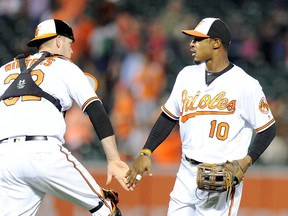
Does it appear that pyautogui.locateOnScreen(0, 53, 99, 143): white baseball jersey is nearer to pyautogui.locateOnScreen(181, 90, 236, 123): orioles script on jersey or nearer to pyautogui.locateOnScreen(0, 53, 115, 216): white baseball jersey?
pyautogui.locateOnScreen(0, 53, 115, 216): white baseball jersey

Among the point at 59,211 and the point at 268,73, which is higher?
the point at 268,73

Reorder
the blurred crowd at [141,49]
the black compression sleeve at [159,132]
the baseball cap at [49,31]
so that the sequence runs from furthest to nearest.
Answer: the blurred crowd at [141,49]
the black compression sleeve at [159,132]
the baseball cap at [49,31]

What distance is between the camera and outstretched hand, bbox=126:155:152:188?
5.91 m

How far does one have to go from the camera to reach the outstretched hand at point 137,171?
5909 mm

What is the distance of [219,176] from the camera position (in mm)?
5691

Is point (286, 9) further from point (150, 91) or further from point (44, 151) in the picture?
point (44, 151)

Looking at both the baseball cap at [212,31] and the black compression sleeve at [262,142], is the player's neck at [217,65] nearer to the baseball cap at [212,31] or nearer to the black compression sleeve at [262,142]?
Answer: the baseball cap at [212,31]

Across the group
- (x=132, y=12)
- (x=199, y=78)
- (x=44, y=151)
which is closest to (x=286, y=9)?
(x=132, y=12)

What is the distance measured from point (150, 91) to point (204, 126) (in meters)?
5.62

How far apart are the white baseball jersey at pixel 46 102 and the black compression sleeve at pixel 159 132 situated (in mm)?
642

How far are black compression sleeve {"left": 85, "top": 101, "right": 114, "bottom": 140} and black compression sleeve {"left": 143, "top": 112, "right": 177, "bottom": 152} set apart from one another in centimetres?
50

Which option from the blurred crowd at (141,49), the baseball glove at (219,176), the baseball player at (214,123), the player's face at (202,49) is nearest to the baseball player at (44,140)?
the baseball player at (214,123)

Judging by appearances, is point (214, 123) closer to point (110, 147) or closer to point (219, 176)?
point (219, 176)

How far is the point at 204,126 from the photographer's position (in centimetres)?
593
